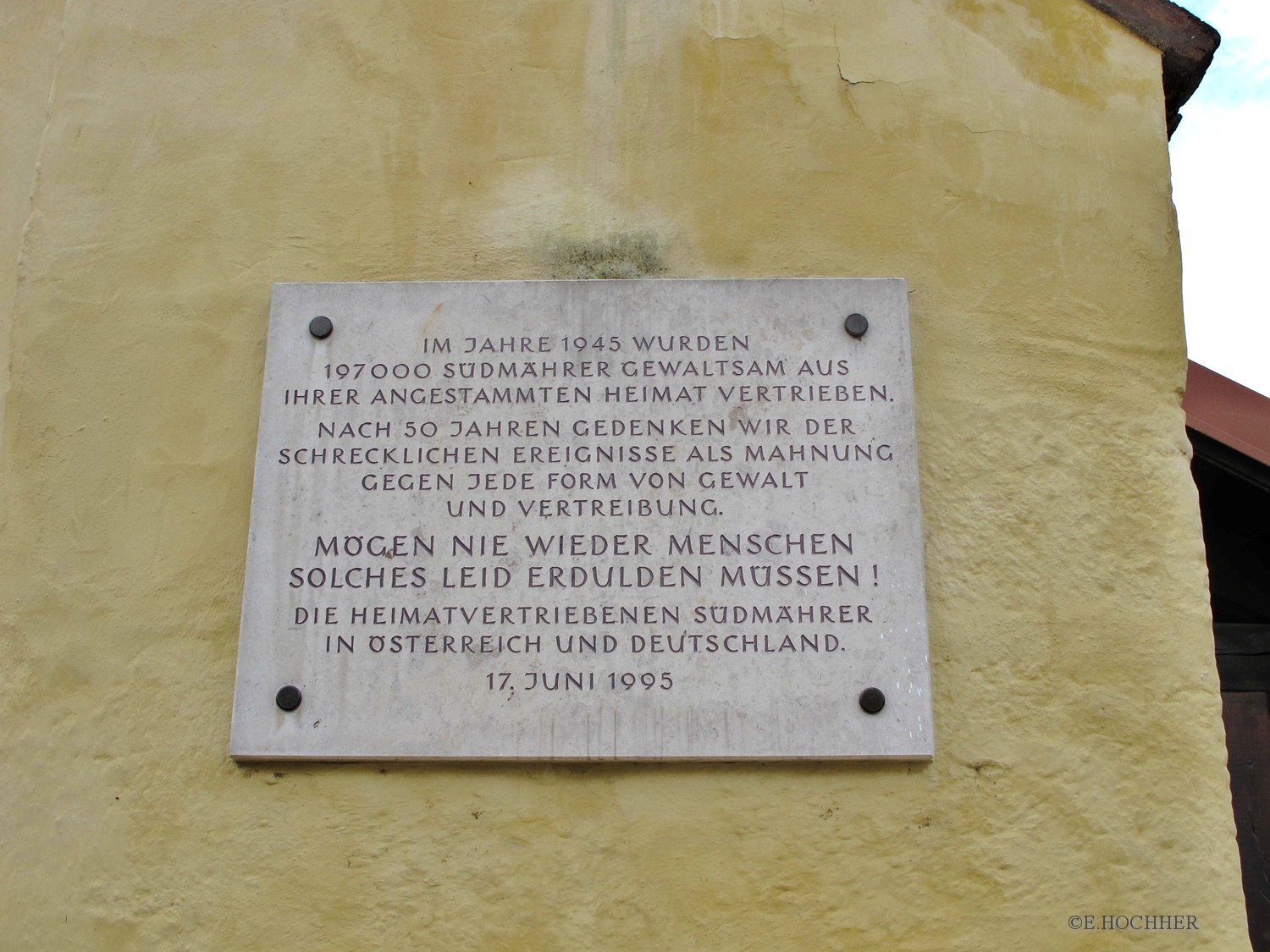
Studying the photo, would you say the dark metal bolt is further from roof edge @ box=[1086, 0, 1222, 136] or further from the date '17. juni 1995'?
roof edge @ box=[1086, 0, 1222, 136]

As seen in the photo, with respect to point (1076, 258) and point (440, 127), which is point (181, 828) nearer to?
point (440, 127)

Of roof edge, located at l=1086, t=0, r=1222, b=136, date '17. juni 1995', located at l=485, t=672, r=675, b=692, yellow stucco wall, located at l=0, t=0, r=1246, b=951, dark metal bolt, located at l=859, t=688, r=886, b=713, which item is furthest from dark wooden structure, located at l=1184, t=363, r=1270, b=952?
date '17. juni 1995', located at l=485, t=672, r=675, b=692

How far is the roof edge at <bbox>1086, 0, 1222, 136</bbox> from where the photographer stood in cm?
351

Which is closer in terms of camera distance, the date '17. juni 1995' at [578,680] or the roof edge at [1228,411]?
the date '17. juni 1995' at [578,680]

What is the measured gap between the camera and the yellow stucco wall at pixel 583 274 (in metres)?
2.86

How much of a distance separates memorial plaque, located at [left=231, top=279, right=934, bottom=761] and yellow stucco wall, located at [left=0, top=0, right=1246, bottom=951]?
0.10 meters

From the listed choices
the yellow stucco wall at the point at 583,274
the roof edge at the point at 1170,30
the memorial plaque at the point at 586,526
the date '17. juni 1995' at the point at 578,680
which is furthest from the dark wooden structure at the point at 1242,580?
the date '17. juni 1995' at the point at 578,680

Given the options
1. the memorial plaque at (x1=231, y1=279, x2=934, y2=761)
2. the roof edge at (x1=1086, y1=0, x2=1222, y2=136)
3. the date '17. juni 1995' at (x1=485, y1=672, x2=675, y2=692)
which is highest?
the roof edge at (x1=1086, y1=0, x2=1222, y2=136)

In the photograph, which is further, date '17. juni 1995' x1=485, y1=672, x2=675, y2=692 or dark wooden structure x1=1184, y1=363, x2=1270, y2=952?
dark wooden structure x1=1184, y1=363, x2=1270, y2=952

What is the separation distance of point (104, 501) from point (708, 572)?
1610 mm

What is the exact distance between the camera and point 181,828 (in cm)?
293

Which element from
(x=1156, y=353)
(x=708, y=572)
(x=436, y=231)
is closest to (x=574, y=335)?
(x=436, y=231)

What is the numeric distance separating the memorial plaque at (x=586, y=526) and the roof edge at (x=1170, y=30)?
3.71ft

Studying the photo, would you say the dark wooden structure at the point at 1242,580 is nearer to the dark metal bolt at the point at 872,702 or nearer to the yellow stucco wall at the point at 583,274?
the yellow stucco wall at the point at 583,274
